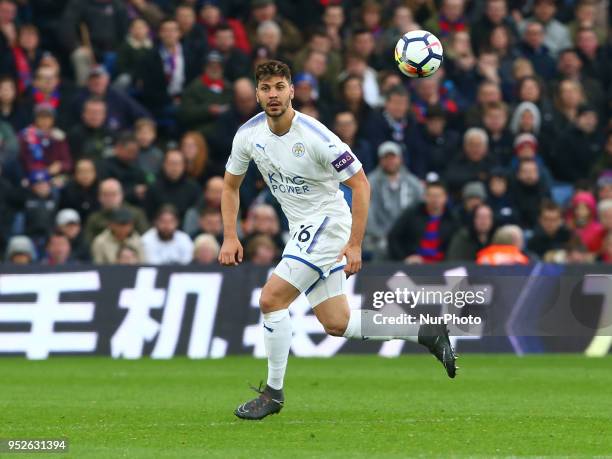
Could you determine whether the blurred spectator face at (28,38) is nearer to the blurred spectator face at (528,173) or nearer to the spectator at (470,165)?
the spectator at (470,165)

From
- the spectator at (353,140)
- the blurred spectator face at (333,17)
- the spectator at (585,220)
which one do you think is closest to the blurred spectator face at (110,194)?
the spectator at (353,140)

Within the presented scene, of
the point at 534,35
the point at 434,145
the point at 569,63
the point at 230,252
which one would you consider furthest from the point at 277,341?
the point at 534,35

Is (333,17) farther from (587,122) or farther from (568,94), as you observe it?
(587,122)

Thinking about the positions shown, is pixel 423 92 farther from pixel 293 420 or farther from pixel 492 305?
pixel 293 420

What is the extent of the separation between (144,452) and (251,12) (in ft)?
44.5

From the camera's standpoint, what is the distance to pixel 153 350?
53.4 ft

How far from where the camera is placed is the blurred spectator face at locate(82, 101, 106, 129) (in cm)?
1866

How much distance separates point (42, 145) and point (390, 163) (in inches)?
166

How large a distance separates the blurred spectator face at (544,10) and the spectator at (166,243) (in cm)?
751

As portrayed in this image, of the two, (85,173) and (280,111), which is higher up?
(280,111)

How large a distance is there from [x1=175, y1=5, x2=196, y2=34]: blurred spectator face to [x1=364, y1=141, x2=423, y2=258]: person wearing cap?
3.38 m

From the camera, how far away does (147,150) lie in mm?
18859

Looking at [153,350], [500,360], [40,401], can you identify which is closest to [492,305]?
[500,360]

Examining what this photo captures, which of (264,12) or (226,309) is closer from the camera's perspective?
(226,309)
